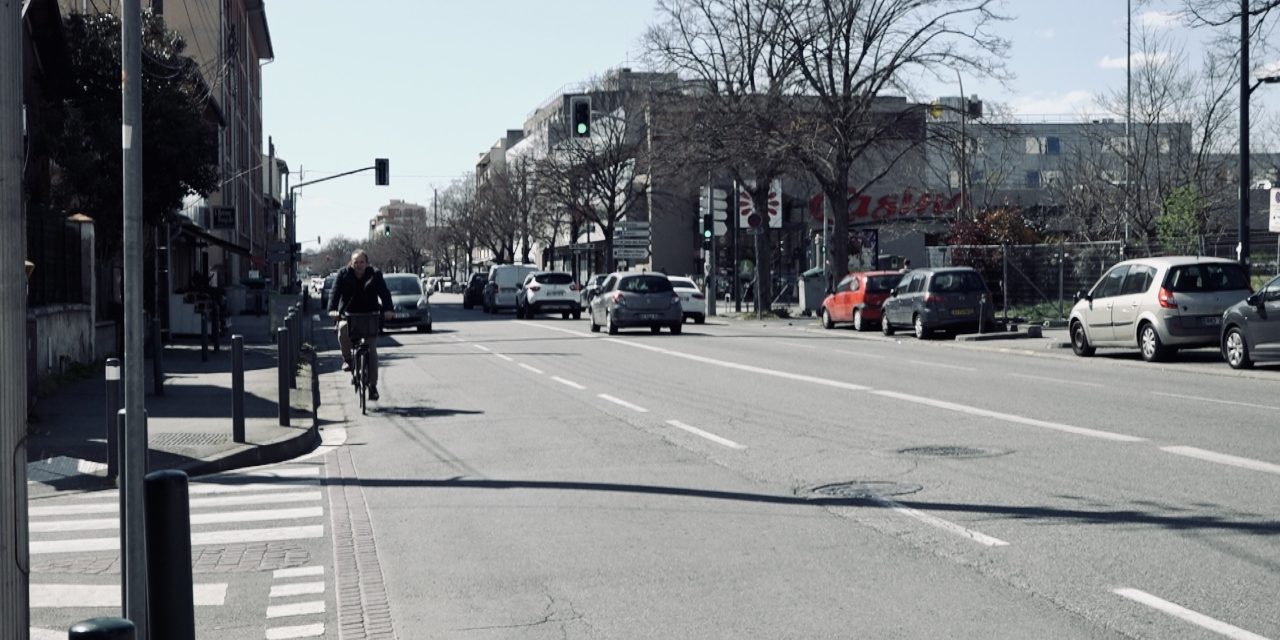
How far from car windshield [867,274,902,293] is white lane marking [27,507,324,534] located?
95.8 ft

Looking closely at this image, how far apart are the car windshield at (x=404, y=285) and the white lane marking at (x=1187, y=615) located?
34617mm

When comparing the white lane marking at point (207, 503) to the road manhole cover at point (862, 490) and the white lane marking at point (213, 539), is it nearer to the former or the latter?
the white lane marking at point (213, 539)

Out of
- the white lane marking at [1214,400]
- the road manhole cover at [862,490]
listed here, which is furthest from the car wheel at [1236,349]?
the road manhole cover at [862,490]

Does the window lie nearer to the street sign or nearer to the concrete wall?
the street sign

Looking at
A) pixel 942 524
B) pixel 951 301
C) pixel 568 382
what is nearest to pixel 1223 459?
pixel 942 524

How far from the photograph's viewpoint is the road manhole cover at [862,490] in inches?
383

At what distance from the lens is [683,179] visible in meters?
49.8

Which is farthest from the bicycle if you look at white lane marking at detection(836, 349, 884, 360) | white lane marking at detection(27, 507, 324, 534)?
white lane marking at detection(836, 349, 884, 360)

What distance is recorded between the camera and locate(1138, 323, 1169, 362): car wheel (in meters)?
23.2

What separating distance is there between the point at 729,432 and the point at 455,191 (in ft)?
425

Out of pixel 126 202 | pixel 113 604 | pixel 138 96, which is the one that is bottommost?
pixel 113 604

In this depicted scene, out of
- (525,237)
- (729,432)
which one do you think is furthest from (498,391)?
(525,237)

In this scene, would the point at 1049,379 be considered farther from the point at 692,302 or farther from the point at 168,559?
the point at 692,302

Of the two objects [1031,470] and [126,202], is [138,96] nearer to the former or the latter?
[126,202]
